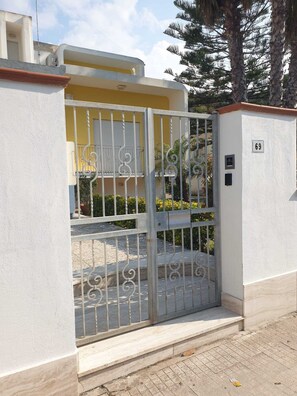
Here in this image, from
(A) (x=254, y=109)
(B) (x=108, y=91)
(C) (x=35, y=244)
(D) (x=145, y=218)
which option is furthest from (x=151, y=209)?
(B) (x=108, y=91)

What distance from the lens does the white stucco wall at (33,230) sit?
2227mm

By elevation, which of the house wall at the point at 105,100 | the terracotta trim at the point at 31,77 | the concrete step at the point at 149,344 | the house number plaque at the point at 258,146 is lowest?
the concrete step at the point at 149,344

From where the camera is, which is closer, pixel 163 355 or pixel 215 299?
pixel 163 355

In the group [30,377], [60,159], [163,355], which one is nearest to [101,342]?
[163,355]

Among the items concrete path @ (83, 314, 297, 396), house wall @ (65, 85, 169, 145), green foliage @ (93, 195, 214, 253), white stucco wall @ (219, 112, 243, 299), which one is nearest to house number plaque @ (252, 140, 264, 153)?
white stucco wall @ (219, 112, 243, 299)

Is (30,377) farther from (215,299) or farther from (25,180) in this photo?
(215,299)

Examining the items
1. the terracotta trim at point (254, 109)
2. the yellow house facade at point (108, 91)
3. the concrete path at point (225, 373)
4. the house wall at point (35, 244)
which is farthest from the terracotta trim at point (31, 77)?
the yellow house facade at point (108, 91)

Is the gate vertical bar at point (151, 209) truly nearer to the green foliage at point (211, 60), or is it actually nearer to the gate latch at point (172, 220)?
the gate latch at point (172, 220)

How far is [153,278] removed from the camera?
10.7ft

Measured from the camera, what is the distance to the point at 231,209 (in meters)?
3.57

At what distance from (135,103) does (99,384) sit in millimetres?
12872

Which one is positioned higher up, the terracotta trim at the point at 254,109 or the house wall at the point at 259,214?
the terracotta trim at the point at 254,109

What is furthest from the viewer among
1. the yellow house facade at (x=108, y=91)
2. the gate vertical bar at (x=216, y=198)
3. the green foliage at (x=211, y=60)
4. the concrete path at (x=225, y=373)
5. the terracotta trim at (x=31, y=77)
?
the green foliage at (x=211, y=60)

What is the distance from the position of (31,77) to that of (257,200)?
265cm
